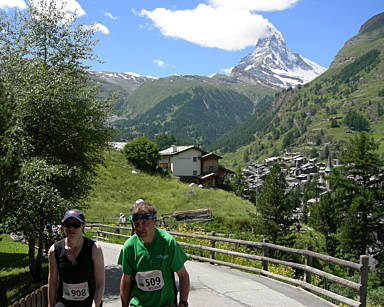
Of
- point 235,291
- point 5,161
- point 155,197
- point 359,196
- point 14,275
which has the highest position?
point 5,161

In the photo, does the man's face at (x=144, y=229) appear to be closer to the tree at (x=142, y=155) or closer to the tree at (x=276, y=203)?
the tree at (x=276, y=203)

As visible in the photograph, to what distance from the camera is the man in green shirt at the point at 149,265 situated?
3.97m

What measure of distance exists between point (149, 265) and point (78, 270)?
1.05 metres

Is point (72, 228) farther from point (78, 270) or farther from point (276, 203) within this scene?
point (276, 203)

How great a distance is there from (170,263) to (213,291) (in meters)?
5.73

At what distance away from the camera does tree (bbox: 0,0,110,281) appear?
921 centimetres

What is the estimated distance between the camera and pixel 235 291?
9.12m

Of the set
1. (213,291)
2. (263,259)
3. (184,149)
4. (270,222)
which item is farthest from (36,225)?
(184,149)

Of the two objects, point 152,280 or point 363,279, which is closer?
point 152,280

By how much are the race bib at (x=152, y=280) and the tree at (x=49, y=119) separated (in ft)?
17.8

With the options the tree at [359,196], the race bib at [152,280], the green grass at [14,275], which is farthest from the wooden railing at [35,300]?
the tree at [359,196]

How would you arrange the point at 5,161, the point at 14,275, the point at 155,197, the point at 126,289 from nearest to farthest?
the point at 126,289
the point at 5,161
the point at 14,275
the point at 155,197

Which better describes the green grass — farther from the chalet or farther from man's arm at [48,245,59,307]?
the chalet

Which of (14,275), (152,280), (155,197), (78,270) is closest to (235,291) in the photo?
(78,270)
